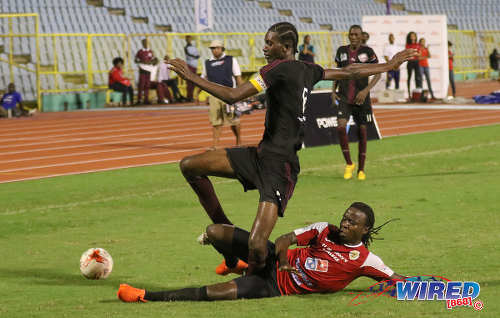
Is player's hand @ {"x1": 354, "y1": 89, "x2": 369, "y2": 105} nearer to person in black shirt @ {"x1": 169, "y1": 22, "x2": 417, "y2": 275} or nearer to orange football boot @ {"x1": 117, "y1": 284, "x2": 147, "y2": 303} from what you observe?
person in black shirt @ {"x1": 169, "y1": 22, "x2": 417, "y2": 275}

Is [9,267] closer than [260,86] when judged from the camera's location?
No

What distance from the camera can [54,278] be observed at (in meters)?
7.07

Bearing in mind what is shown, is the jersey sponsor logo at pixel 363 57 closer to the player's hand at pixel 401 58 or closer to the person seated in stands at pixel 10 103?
the player's hand at pixel 401 58

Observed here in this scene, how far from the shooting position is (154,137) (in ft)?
65.0

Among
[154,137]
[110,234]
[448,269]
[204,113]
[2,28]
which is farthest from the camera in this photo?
[2,28]

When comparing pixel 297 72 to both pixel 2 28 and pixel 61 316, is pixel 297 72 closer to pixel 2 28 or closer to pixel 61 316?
pixel 61 316

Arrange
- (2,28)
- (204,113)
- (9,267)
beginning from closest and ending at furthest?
(9,267) < (204,113) < (2,28)

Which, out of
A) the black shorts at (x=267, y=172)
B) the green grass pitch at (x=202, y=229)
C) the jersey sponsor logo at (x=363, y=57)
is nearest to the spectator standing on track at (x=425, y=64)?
the green grass pitch at (x=202, y=229)

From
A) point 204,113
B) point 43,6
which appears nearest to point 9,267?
point 204,113

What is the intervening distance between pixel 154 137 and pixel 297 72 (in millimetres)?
13806

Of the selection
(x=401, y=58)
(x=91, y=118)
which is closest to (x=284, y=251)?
(x=401, y=58)

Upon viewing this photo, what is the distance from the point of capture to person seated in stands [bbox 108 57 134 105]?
Result: 29.5 metres

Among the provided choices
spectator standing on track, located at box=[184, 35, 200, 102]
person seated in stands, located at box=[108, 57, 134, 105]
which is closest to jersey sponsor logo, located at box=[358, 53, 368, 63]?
person seated in stands, located at box=[108, 57, 134, 105]

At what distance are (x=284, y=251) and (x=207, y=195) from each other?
0.94m
